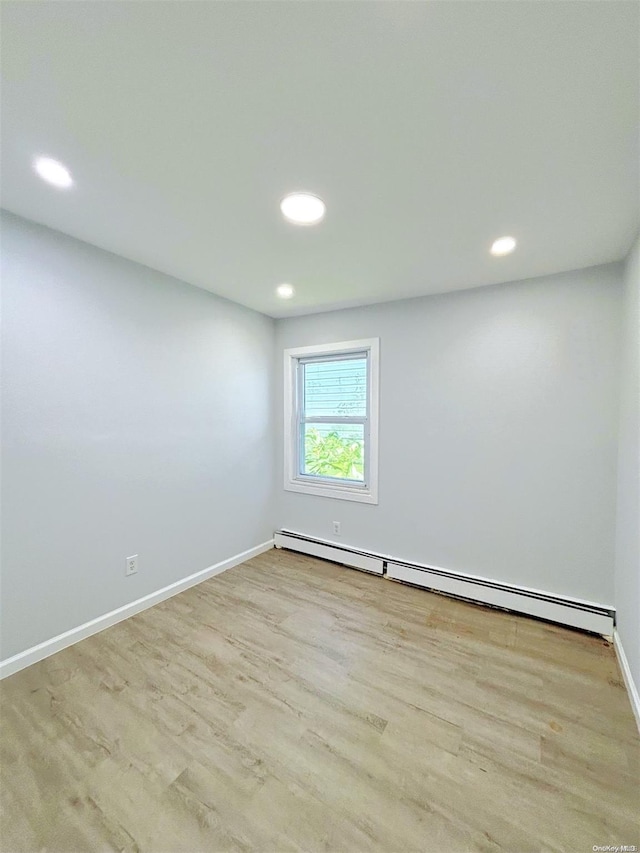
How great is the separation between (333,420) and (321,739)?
2.38 meters

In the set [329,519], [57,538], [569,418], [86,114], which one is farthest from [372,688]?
[86,114]

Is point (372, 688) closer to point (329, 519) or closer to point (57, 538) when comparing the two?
point (329, 519)

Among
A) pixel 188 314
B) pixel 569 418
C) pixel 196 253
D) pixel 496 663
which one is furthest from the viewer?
pixel 188 314

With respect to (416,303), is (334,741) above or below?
below

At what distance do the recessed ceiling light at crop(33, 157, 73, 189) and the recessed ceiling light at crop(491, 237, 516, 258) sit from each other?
2167 millimetres

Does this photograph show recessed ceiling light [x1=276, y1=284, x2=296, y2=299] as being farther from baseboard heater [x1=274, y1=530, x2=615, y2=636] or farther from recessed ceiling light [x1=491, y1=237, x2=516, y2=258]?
baseboard heater [x1=274, y1=530, x2=615, y2=636]

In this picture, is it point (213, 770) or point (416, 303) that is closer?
point (213, 770)

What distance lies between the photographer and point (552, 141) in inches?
46.1

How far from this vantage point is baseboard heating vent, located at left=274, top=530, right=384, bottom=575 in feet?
9.66

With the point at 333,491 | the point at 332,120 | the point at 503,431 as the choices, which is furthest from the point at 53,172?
the point at 503,431

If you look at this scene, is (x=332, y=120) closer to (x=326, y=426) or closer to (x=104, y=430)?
(x=104, y=430)

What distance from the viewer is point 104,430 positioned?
2129 mm

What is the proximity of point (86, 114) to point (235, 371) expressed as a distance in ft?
6.68

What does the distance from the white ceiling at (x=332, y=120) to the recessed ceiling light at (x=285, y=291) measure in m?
0.63
